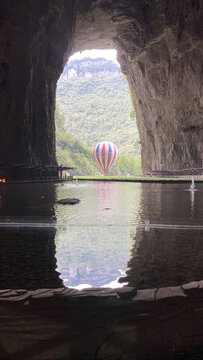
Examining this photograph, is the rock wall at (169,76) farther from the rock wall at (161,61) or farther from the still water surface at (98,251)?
the still water surface at (98,251)

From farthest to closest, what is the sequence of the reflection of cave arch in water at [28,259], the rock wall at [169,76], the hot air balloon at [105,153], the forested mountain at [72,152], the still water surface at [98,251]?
1. the forested mountain at [72,152]
2. the hot air balloon at [105,153]
3. the rock wall at [169,76]
4. the still water surface at [98,251]
5. the reflection of cave arch in water at [28,259]

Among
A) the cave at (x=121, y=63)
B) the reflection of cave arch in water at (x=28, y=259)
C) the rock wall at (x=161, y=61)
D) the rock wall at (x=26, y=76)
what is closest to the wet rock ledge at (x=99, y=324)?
the reflection of cave arch in water at (x=28, y=259)

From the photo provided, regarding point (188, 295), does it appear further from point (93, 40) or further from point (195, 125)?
point (93, 40)

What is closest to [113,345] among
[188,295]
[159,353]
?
[159,353]

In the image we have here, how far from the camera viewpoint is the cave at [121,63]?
23172 mm

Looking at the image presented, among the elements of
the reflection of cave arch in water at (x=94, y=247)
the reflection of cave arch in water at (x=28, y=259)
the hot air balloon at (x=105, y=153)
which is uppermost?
the hot air balloon at (x=105, y=153)

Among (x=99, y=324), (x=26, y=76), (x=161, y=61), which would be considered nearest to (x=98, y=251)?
(x=99, y=324)

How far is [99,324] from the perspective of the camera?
1947mm

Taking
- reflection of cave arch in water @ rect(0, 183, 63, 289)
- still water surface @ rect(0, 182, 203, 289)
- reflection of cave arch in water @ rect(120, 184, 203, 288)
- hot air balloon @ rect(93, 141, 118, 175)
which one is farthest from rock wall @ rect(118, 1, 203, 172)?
hot air balloon @ rect(93, 141, 118, 175)

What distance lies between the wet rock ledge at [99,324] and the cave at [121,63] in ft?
69.7

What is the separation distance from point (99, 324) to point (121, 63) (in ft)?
153

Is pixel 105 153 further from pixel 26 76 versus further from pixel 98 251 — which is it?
pixel 98 251

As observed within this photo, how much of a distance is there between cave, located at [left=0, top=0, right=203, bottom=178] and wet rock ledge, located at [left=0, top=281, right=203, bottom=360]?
21252 millimetres

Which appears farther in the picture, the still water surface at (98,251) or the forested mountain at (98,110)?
the forested mountain at (98,110)
